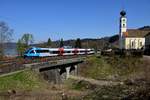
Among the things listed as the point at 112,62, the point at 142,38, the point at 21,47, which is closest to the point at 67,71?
the point at 112,62

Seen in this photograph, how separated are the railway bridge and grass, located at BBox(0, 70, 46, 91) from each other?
369cm

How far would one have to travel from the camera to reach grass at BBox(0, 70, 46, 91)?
34.3 m

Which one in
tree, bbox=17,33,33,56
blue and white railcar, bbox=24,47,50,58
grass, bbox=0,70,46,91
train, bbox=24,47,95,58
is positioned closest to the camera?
grass, bbox=0,70,46,91

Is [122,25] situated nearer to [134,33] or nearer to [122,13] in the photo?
[122,13]

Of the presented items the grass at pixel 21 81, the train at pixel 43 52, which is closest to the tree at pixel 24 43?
the train at pixel 43 52

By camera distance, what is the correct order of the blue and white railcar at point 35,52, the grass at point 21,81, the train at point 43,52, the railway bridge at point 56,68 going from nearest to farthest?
1. the grass at point 21,81
2. the railway bridge at point 56,68
3. the blue and white railcar at point 35,52
4. the train at point 43,52

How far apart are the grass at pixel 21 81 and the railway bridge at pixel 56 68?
3694mm

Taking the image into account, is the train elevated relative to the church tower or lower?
lower

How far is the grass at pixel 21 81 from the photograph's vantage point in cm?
3432

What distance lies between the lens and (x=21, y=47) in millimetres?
109125

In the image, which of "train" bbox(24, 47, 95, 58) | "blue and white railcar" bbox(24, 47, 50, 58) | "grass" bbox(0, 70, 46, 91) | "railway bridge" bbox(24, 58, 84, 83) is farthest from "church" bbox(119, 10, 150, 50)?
"grass" bbox(0, 70, 46, 91)

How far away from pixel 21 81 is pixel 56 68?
19.0 meters

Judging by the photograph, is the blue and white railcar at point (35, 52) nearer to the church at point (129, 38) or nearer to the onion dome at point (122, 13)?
the onion dome at point (122, 13)

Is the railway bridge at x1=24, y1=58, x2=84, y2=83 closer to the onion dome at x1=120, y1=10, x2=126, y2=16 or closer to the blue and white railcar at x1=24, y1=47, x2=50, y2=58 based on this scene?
the blue and white railcar at x1=24, y1=47, x2=50, y2=58
